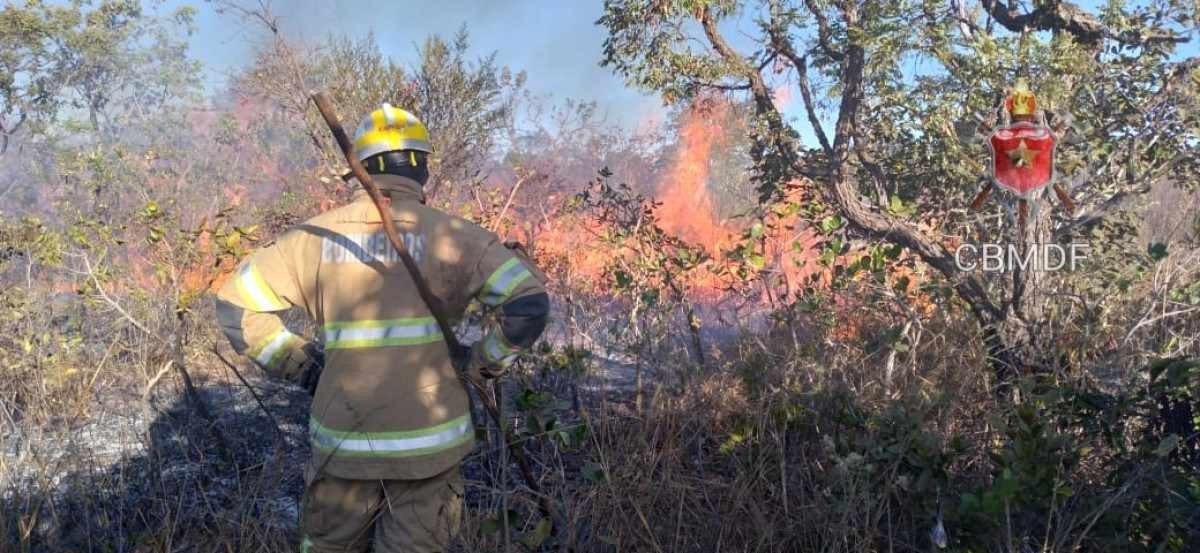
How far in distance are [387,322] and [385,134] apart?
0.56 meters

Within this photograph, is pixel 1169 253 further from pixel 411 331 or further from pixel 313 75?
pixel 313 75

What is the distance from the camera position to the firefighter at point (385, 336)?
2219 millimetres

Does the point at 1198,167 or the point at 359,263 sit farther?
the point at 1198,167

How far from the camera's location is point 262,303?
2.29m

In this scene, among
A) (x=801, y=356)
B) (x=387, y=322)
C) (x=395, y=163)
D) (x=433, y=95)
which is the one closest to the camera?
Result: (x=387, y=322)

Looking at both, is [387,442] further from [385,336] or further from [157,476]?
[157,476]

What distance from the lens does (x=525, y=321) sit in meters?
2.21

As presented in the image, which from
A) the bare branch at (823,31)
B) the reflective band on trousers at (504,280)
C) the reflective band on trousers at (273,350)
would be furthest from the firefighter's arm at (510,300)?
the bare branch at (823,31)

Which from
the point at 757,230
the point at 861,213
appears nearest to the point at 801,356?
the point at 757,230

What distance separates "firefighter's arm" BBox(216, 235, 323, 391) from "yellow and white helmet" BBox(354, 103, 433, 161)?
14.2 inches

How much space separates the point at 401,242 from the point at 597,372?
10.6 feet

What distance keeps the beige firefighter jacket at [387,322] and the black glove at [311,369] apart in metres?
0.14

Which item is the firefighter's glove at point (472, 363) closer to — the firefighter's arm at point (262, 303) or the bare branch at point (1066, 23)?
the firefighter's arm at point (262, 303)

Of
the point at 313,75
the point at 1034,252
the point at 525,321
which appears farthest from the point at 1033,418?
the point at 313,75
